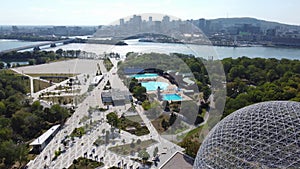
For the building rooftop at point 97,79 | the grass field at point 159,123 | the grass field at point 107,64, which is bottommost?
the grass field at point 159,123

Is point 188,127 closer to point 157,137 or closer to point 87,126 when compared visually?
point 157,137

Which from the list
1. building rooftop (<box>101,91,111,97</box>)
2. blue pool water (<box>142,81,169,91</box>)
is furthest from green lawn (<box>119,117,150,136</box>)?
blue pool water (<box>142,81,169,91</box>)

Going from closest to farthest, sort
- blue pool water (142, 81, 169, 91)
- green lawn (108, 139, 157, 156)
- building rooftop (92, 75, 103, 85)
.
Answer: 1. green lawn (108, 139, 157, 156)
2. blue pool water (142, 81, 169, 91)
3. building rooftop (92, 75, 103, 85)

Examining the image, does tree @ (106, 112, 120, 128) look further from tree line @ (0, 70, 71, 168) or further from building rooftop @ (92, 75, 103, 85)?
building rooftop @ (92, 75, 103, 85)

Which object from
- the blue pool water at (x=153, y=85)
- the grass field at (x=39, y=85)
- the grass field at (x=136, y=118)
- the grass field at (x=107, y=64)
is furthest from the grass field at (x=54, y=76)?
the grass field at (x=136, y=118)

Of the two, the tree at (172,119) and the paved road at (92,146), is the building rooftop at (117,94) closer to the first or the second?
the paved road at (92,146)

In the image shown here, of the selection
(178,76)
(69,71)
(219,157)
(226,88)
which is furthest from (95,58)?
(219,157)
